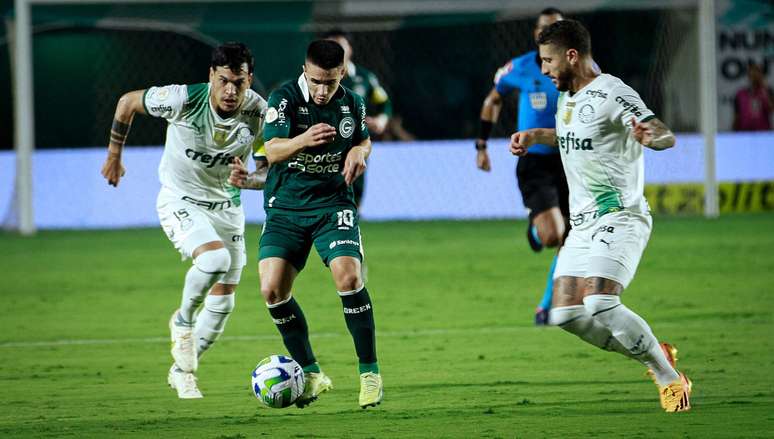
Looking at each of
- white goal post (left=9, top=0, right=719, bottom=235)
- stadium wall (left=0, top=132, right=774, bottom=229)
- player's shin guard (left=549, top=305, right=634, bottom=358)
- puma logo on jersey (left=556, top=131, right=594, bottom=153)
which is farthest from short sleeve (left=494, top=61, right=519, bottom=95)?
white goal post (left=9, top=0, right=719, bottom=235)

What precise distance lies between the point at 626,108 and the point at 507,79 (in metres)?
3.69

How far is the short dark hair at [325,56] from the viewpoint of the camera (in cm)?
678

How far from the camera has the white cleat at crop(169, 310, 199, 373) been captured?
293 inches

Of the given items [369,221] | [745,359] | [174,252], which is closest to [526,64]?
[745,359]

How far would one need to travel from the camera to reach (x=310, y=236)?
23.4ft

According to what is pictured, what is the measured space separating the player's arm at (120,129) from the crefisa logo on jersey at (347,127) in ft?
4.41

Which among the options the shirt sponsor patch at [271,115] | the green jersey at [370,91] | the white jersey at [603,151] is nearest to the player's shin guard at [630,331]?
the white jersey at [603,151]

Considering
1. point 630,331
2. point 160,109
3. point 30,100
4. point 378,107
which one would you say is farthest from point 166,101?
point 30,100

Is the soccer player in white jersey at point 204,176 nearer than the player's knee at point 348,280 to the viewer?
No

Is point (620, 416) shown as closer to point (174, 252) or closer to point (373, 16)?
point (174, 252)

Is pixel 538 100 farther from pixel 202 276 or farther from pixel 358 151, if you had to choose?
pixel 202 276

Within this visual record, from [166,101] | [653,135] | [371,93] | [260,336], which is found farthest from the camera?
[371,93]

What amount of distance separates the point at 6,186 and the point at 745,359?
43.1 feet

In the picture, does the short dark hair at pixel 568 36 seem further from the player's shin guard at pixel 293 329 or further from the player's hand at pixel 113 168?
the player's hand at pixel 113 168
